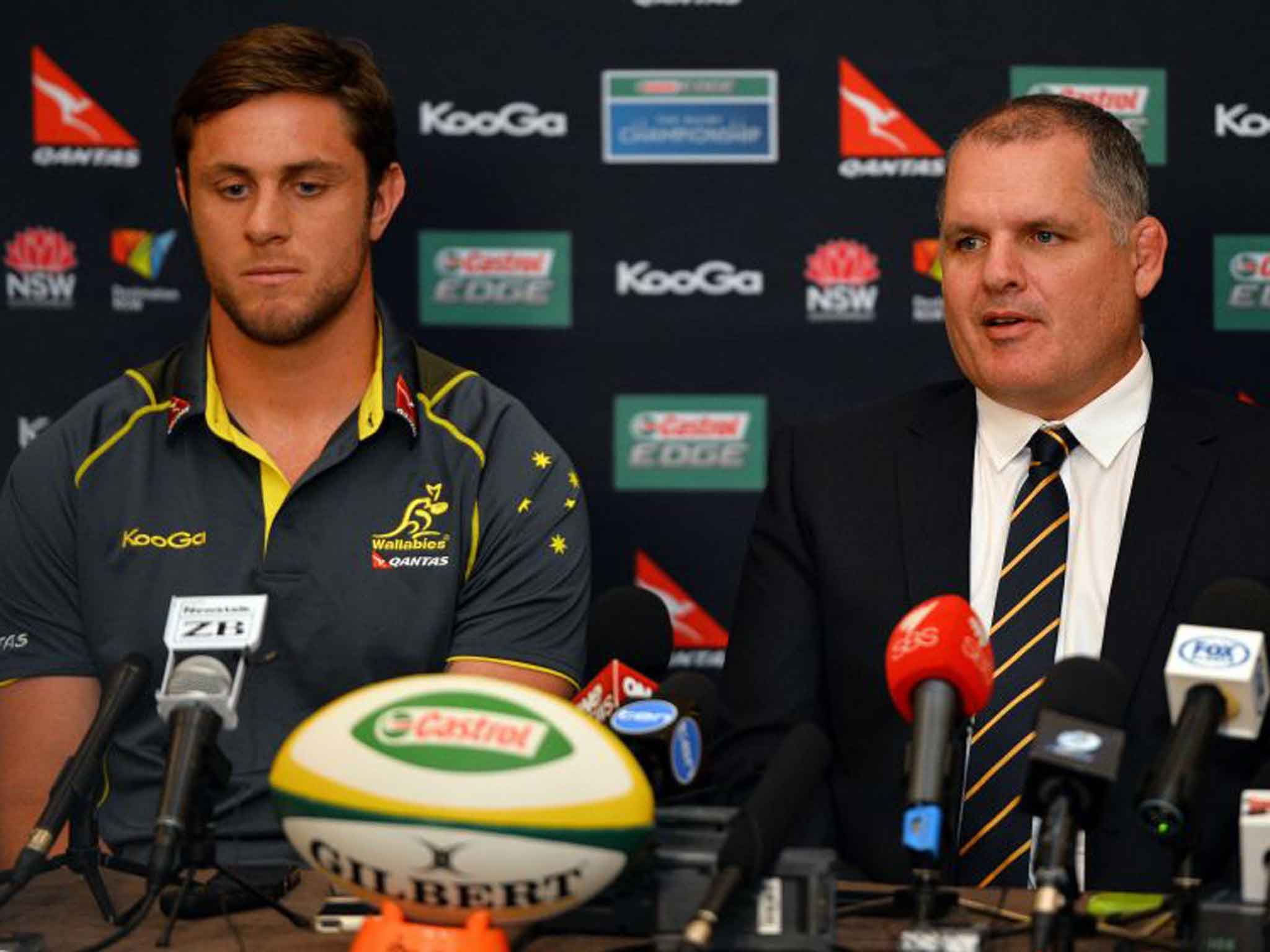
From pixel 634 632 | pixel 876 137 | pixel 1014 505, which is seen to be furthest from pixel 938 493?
pixel 876 137

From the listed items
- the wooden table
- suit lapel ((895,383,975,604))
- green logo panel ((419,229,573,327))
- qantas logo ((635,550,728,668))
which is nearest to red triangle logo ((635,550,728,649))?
qantas logo ((635,550,728,668))

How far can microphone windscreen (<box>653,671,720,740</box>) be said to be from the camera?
2062mm

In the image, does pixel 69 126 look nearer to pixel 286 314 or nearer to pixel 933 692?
pixel 286 314

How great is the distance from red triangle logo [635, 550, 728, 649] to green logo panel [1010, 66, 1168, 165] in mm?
1157

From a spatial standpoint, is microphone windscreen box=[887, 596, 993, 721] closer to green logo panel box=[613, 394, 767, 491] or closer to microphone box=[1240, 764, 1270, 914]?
microphone box=[1240, 764, 1270, 914]

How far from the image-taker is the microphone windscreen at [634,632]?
9.03 feet

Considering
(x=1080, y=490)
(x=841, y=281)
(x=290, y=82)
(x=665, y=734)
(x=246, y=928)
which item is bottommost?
(x=246, y=928)

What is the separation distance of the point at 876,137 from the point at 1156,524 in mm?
1304

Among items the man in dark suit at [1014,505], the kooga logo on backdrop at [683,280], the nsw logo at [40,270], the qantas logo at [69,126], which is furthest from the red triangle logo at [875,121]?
the nsw logo at [40,270]

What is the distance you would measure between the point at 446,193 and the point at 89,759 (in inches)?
81.5

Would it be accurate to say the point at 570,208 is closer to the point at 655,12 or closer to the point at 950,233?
the point at 655,12

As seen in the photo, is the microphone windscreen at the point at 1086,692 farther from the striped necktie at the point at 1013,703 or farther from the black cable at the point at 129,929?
the black cable at the point at 129,929

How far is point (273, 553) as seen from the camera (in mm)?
2887

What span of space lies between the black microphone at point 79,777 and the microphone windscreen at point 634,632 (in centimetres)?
93
